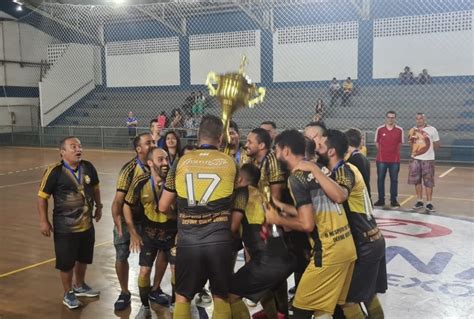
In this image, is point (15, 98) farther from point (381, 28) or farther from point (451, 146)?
point (451, 146)

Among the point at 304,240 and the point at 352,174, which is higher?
the point at 352,174

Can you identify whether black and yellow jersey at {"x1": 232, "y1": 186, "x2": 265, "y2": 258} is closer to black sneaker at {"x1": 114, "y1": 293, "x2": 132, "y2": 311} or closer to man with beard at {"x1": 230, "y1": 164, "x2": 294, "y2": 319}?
man with beard at {"x1": 230, "y1": 164, "x2": 294, "y2": 319}

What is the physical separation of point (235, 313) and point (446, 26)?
1699cm

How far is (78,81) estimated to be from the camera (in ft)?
84.8

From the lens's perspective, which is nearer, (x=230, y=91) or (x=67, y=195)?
(x=230, y=91)

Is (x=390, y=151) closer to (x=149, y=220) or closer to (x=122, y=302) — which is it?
(x=149, y=220)

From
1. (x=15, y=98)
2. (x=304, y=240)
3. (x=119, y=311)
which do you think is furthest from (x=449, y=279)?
(x=15, y=98)

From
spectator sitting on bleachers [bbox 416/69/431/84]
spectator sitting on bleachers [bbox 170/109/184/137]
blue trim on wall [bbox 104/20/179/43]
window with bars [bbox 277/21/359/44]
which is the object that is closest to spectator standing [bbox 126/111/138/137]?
spectator sitting on bleachers [bbox 170/109/184/137]

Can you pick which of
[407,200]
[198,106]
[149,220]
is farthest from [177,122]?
[149,220]

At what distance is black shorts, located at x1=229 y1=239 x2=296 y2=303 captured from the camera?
3684 millimetres

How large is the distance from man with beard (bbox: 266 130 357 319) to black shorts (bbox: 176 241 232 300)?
474 millimetres

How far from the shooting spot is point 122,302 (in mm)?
4902

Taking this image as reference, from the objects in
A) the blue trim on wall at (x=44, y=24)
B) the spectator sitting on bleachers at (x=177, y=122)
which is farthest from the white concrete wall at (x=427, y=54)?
the blue trim on wall at (x=44, y=24)

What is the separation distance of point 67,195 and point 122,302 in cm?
117
